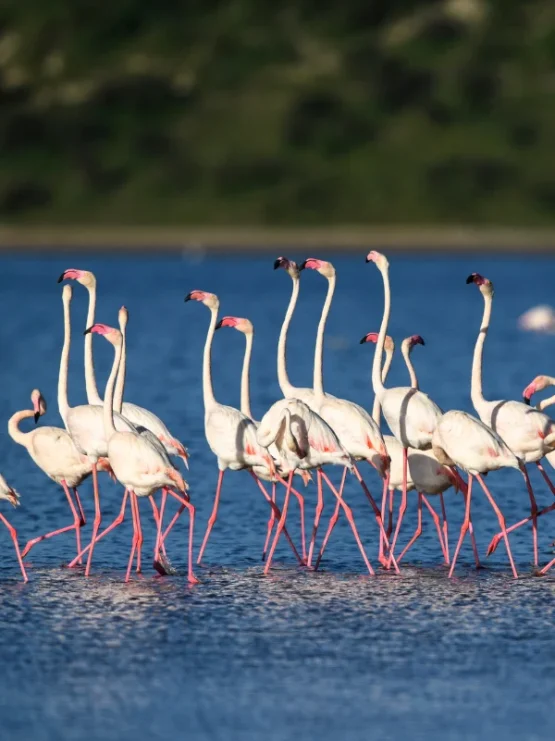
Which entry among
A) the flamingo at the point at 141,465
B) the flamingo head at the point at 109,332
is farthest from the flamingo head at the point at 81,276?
the flamingo at the point at 141,465

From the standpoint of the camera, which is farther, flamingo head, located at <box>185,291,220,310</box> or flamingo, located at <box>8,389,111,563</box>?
flamingo head, located at <box>185,291,220,310</box>

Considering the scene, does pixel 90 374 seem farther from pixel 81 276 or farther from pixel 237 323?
pixel 237 323

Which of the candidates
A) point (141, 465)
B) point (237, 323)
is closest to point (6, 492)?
point (141, 465)

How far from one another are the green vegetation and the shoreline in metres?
1.63

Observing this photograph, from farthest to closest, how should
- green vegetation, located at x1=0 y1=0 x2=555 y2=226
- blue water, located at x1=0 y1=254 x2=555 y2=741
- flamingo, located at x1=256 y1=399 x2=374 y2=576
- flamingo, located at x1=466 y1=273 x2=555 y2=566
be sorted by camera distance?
green vegetation, located at x1=0 y1=0 x2=555 y2=226
flamingo, located at x1=466 y1=273 x2=555 y2=566
flamingo, located at x1=256 y1=399 x2=374 y2=576
blue water, located at x1=0 y1=254 x2=555 y2=741

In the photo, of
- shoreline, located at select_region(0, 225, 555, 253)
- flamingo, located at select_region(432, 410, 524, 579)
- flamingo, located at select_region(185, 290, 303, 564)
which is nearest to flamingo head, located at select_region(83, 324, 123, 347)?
flamingo, located at select_region(185, 290, 303, 564)

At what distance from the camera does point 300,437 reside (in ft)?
37.2

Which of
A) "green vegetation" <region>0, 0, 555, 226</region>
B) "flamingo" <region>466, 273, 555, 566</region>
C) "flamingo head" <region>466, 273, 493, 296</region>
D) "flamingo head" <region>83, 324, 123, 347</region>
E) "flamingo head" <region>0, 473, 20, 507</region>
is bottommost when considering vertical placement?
"flamingo head" <region>0, 473, 20, 507</region>

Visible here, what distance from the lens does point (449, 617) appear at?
34.0 feet

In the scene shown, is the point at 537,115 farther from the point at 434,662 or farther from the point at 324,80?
the point at 434,662

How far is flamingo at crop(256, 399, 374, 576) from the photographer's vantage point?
445 inches

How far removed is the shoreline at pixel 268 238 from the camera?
296 feet

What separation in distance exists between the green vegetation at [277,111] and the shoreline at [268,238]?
1.63 metres

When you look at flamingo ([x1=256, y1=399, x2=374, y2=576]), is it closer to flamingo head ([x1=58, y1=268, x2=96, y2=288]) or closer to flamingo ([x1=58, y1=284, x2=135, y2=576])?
flamingo ([x1=58, y1=284, x2=135, y2=576])
